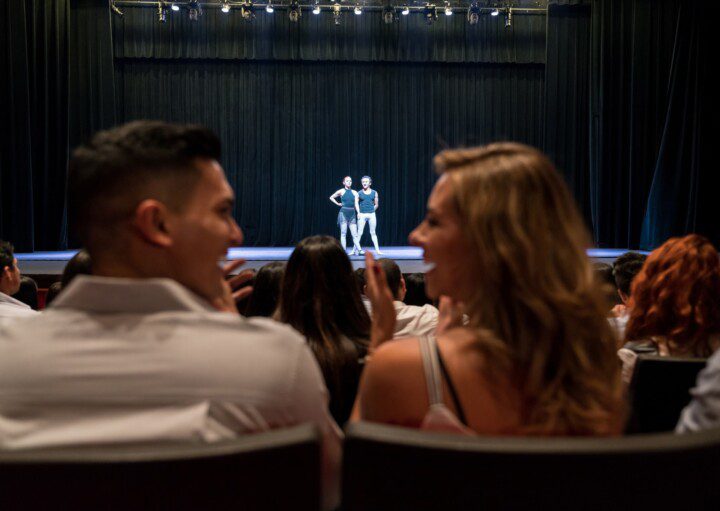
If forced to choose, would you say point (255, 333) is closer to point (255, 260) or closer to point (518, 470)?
point (518, 470)

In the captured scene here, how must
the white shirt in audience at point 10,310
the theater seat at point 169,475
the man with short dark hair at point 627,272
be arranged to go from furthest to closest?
the man with short dark hair at point 627,272 < the white shirt in audience at point 10,310 < the theater seat at point 169,475

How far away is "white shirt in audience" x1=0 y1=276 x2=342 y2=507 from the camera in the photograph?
33.0 inches

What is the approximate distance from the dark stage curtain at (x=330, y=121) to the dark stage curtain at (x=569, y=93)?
2.25 feet

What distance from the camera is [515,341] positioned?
0.92 metres

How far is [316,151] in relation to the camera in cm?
1268

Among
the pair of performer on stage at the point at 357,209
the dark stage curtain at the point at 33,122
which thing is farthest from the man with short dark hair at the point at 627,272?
the dark stage curtain at the point at 33,122

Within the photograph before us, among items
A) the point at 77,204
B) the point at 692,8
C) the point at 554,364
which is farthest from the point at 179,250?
the point at 692,8

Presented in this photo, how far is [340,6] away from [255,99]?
7.57 feet

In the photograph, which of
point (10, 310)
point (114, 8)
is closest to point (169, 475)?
point (10, 310)

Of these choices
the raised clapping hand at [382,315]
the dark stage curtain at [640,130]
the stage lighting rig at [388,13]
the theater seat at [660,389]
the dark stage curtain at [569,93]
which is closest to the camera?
the raised clapping hand at [382,315]

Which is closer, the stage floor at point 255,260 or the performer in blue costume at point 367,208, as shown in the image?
Result: the stage floor at point 255,260

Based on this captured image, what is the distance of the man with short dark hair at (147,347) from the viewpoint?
0.84 meters

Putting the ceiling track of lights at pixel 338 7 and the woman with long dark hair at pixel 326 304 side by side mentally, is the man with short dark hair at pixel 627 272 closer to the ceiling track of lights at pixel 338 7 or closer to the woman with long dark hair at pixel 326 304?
the woman with long dark hair at pixel 326 304

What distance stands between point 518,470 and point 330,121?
40.1ft
